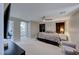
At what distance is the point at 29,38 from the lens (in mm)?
2074

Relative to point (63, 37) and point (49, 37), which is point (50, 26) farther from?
point (63, 37)

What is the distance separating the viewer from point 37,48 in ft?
6.46

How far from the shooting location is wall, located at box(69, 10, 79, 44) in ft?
6.44

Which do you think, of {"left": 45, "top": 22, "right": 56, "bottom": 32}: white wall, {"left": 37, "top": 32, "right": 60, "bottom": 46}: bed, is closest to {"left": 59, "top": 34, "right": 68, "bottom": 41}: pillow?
{"left": 37, "top": 32, "right": 60, "bottom": 46}: bed

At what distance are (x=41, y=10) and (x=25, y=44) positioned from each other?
2.46 feet

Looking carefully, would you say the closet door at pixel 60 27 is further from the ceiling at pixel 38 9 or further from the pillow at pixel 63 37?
the ceiling at pixel 38 9

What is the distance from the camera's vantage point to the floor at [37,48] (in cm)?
194

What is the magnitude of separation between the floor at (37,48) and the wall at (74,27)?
37 cm

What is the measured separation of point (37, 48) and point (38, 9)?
773 mm

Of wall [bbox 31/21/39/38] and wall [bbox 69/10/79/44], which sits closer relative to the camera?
wall [bbox 69/10/79/44]

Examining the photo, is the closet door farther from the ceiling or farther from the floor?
the floor

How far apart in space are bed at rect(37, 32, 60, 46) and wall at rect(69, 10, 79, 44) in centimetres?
30
